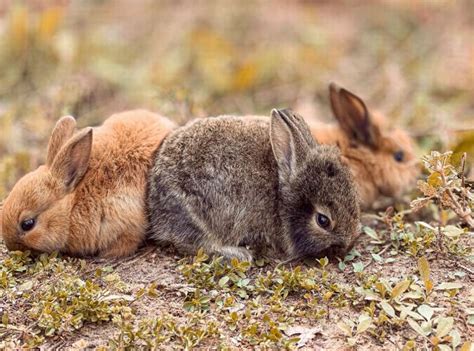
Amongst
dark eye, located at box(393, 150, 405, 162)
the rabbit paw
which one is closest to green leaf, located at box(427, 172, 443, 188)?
the rabbit paw

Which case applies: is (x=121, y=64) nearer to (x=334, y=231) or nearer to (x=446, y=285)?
(x=334, y=231)

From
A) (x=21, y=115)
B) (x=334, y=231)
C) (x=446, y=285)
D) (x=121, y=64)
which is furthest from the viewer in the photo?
(x=121, y=64)

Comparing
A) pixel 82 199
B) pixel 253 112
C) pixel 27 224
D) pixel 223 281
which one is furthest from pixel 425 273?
pixel 253 112

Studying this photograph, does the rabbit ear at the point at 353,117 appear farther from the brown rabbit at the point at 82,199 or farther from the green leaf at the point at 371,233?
the brown rabbit at the point at 82,199

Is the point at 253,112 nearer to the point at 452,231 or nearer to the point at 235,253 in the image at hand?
the point at 235,253

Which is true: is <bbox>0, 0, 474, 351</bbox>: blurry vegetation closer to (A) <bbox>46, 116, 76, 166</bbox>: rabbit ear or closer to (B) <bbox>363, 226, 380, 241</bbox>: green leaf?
(B) <bbox>363, 226, 380, 241</bbox>: green leaf

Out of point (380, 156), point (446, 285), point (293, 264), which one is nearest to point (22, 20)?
point (380, 156)
